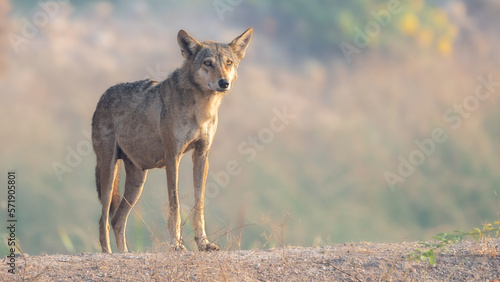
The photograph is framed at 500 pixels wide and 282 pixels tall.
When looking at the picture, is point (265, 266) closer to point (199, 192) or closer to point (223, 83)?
point (199, 192)

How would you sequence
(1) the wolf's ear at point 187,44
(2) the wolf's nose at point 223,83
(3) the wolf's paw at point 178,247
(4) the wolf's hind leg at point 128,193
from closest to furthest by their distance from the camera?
1. (3) the wolf's paw at point 178,247
2. (2) the wolf's nose at point 223,83
3. (1) the wolf's ear at point 187,44
4. (4) the wolf's hind leg at point 128,193

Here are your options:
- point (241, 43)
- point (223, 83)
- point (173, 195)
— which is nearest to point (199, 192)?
point (173, 195)

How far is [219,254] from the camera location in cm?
752

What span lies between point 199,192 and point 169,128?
1.00 metres

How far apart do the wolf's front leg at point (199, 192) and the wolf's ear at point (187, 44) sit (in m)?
1.40

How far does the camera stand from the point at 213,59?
29.2ft

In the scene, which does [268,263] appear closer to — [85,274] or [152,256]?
[152,256]

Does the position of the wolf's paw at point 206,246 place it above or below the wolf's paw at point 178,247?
above

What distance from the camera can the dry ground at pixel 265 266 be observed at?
683 centimetres

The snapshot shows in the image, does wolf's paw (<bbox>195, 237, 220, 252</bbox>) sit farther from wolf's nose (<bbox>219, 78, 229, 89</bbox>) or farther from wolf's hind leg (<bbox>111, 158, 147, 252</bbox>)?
wolf's hind leg (<bbox>111, 158, 147, 252</bbox>)

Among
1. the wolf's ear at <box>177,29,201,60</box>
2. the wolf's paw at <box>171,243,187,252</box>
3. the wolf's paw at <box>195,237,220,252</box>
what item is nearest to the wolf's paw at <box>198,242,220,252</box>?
the wolf's paw at <box>195,237,220,252</box>

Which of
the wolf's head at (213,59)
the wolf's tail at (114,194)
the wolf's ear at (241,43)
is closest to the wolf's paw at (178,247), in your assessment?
the wolf's head at (213,59)

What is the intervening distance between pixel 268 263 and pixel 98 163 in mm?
4425

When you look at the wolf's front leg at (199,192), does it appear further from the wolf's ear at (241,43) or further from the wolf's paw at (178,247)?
the wolf's ear at (241,43)
